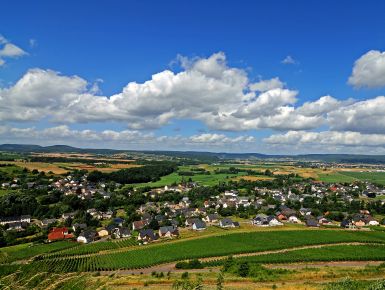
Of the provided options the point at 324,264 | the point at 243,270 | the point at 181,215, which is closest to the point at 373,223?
the point at 324,264

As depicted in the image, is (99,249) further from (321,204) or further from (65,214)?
(321,204)

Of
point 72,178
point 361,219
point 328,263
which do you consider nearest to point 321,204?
point 361,219

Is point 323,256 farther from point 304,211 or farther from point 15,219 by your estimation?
point 15,219

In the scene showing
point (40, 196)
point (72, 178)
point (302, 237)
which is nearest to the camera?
point (302, 237)

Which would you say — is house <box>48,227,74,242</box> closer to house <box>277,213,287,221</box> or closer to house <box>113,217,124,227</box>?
house <box>113,217,124,227</box>

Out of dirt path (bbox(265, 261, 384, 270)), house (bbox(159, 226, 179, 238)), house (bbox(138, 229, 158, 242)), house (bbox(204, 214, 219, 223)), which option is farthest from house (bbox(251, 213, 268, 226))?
dirt path (bbox(265, 261, 384, 270))
